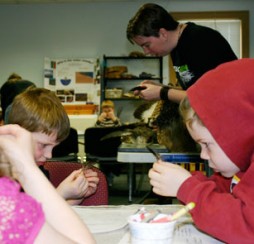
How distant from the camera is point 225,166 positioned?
112cm

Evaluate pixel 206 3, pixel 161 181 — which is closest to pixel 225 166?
pixel 161 181

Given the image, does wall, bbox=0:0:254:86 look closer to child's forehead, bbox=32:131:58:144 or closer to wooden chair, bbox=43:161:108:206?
wooden chair, bbox=43:161:108:206

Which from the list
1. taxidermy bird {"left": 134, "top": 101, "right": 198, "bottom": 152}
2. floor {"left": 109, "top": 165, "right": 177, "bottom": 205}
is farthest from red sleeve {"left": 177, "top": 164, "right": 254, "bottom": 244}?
floor {"left": 109, "top": 165, "right": 177, "bottom": 205}

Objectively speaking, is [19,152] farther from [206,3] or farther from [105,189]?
[206,3]

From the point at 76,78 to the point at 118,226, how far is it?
607 centimetres

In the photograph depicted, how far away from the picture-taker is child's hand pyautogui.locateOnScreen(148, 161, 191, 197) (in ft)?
3.70

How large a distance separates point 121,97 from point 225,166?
581 cm

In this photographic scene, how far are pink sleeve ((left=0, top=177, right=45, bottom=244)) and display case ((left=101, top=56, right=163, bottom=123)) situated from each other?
6.26 meters

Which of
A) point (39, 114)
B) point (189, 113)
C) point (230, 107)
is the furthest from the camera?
point (39, 114)

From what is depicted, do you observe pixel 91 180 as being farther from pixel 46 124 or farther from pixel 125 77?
pixel 125 77

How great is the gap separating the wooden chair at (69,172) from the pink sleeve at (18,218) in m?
1.05

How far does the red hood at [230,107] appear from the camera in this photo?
1.01 metres

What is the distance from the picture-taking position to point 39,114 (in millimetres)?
1472

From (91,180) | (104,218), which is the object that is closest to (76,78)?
(91,180)
